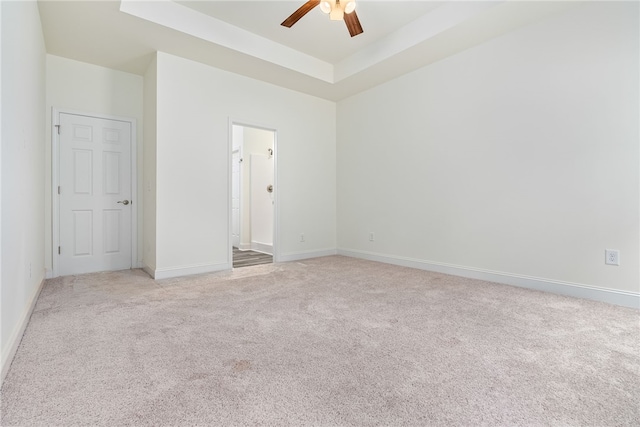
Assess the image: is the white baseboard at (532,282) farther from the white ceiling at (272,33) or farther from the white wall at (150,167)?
the white wall at (150,167)

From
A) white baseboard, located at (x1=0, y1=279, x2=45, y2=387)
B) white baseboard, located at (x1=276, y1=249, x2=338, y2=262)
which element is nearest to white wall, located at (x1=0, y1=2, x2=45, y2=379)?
white baseboard, located at (x1=0, y1=279, x2=45, y2=387)

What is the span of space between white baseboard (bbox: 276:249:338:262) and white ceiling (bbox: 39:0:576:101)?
8.35 ft

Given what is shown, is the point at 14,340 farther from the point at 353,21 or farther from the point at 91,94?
the point at 353,21

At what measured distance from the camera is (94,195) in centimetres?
380

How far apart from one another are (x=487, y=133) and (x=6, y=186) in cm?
395

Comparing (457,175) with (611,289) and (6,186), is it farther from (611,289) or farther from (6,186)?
(6,186)

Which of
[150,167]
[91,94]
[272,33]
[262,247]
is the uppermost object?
[272,33]

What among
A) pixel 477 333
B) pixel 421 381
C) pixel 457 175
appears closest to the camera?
pixel 421 381

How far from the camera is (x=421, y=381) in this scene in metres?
1.42

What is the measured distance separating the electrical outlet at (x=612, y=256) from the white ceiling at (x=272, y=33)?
2.18m

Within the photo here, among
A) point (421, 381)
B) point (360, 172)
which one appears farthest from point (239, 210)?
point (421, 381)

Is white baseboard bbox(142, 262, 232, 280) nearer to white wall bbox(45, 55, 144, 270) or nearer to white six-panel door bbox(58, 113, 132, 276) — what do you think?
white six-panel door bbox(58, 113, 132, 276)

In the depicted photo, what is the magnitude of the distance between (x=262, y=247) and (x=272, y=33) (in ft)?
11.3

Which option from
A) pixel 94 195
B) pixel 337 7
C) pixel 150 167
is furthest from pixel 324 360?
pixel 94 195
